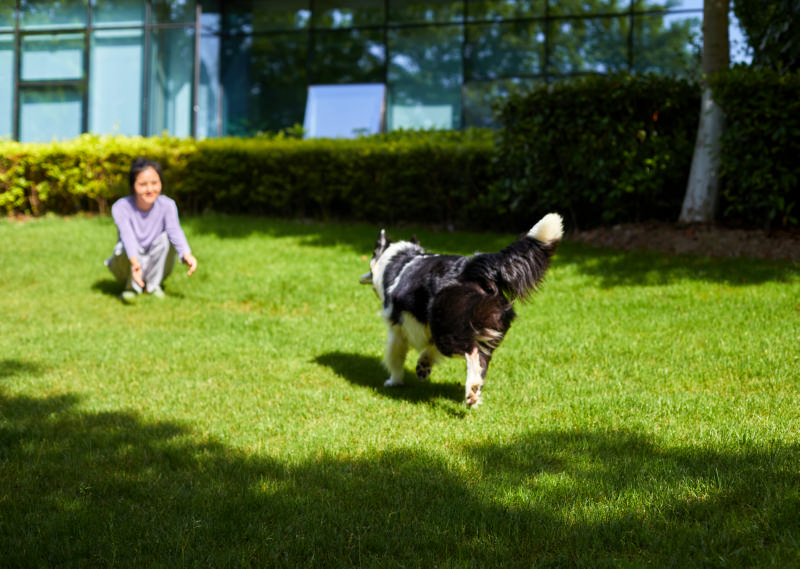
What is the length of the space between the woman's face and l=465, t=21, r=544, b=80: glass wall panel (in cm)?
1054

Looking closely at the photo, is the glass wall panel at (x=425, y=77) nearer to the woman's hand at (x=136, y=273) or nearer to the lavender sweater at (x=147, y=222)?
the lavender sweater at (x=147, y=222)

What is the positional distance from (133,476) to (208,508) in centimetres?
68

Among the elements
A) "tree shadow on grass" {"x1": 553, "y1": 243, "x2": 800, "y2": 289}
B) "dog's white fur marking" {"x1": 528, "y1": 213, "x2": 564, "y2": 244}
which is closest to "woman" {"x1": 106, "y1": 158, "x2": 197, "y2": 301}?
"tree shadow on grass" {"x1": 553, "y1": 243, "x2": 800, "y2": 289}

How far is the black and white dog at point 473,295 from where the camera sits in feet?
15.1

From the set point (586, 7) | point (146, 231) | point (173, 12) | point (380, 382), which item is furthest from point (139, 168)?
point (586, 7)

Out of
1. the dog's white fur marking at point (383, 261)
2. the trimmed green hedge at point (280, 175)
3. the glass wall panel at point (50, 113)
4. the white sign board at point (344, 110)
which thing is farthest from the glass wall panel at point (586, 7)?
the dog's white fur marking at point (383, 261)

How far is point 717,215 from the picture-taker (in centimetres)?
959

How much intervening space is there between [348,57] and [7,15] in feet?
29.6

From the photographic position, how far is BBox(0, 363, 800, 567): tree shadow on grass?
2.85 m

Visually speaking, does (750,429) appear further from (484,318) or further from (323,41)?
(323,41)

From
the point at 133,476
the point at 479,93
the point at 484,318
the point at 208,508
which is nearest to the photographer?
the point at 208,508

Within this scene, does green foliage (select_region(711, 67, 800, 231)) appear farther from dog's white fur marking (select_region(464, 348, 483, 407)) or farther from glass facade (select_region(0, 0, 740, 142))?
glass facade (select_region(0, 0, 740, 142))

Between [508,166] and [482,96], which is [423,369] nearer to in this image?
[508,166]

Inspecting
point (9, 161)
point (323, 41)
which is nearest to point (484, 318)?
point (9, 161)
